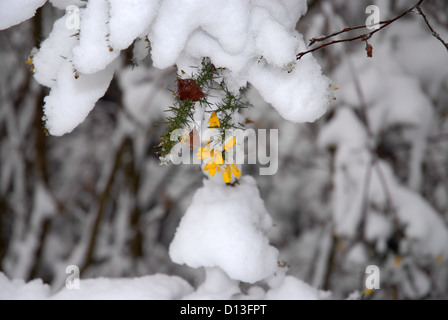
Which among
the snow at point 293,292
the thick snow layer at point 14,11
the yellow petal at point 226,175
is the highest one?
the thick snow layer at point 14,11

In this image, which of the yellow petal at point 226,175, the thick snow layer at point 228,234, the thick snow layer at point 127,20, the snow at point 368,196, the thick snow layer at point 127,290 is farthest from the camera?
the snow at point 368,196

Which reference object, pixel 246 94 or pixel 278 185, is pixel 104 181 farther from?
pixel 246 94

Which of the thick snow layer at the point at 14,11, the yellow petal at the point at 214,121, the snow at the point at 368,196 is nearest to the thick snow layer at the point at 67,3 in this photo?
the thick snow layer at the point at 14,11

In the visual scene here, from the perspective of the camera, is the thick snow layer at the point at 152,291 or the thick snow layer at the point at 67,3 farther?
the thick snow layer at the point at 152,291

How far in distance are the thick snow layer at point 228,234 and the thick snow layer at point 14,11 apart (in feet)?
2.92

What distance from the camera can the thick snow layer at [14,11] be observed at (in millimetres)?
1137

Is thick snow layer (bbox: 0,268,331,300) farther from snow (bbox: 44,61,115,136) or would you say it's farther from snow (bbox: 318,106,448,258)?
snow (bbox: 318,106,448,258)

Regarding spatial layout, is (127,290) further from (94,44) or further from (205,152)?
(94,44)

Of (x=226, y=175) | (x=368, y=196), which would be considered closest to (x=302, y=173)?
(x=368, y=196)

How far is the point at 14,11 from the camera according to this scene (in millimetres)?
1141

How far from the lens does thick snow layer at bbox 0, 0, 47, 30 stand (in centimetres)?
114

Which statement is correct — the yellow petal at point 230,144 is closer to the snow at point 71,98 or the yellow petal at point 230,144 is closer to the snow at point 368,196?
the snow at point 71,98
